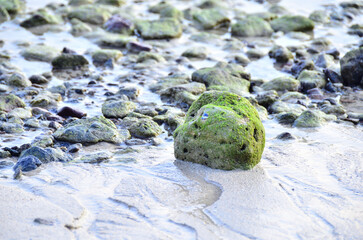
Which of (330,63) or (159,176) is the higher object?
(159,176)

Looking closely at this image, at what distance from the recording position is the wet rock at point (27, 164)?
→ 4930 millimetres

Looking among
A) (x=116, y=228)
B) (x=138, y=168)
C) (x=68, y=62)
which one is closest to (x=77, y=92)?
(x=68, y=62)

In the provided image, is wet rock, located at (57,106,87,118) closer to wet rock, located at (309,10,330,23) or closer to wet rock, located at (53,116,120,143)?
wet rock, located at (53,116,120,143)

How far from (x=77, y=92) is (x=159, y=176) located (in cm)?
348

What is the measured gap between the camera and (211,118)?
17.0 ft

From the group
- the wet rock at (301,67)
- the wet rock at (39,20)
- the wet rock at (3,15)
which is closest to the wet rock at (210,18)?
the wet rock at (301,67)

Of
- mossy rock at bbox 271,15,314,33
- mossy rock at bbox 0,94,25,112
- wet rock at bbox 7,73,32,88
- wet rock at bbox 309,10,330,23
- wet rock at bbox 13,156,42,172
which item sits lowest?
wet rock at bbox 309,10,330,23

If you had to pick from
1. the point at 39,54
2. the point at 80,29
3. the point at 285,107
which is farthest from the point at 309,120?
the point at 80,29

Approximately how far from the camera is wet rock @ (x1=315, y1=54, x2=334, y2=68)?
31.7 ft

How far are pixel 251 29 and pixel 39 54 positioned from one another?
5.49 m

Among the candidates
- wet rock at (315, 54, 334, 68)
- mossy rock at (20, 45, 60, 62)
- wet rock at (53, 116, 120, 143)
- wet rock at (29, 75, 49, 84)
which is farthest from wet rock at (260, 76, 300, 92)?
mossy rock at (20, 45, 60, 62)

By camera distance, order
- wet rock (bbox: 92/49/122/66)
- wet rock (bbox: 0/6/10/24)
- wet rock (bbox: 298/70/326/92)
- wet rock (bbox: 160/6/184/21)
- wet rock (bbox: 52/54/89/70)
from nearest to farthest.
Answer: wet rock (bbox: 298/70/326/92) < wet rock (bbox: 52/54/89/70) < wet rock (bbox: 92/49/122/66) < wet rock (bbox: 0/6/10/24) < wet rock (bbox: 160/6/184/21)

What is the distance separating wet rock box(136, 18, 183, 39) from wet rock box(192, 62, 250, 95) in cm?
291

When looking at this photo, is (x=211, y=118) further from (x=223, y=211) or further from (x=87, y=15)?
(x=87, y=15)
